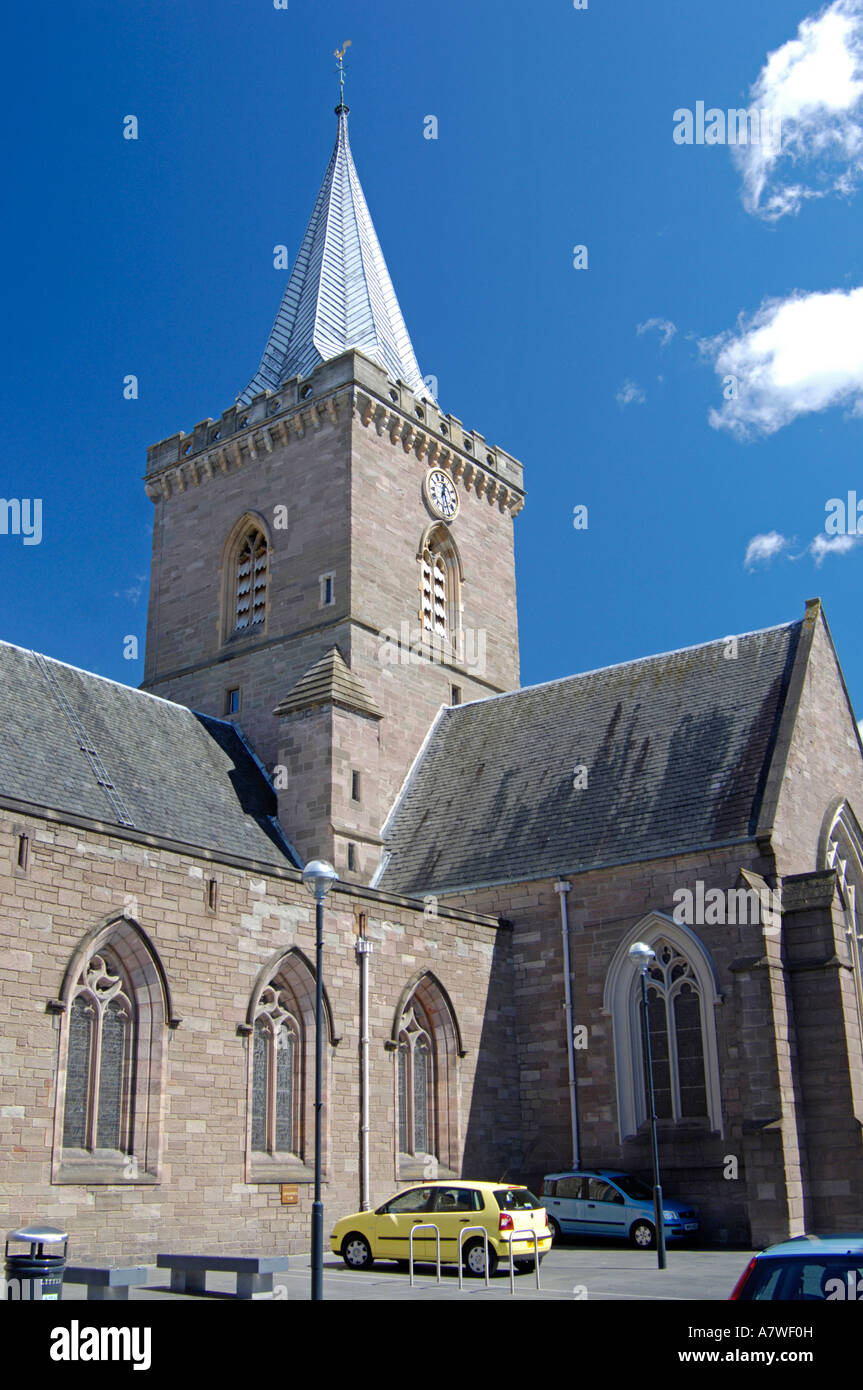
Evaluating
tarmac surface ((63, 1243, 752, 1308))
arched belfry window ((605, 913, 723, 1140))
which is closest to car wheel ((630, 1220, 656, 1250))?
tarmac surface ((63, 1243, 752, 1308))

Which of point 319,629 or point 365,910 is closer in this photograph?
point 365,910

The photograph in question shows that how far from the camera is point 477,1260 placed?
16.0m

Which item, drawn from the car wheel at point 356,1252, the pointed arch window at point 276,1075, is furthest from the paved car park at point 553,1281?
the pointed arch window at point 276,1075

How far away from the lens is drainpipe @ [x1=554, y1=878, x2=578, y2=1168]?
77.0 ft

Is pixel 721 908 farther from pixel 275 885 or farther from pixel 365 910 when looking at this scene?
pixel 275 885

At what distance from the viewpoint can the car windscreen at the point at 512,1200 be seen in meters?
16.1

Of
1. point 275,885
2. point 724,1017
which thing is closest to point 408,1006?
point 275,885

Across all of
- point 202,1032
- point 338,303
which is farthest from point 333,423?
point 202,1032

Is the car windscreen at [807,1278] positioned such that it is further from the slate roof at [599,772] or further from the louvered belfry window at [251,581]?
the louvered belfry window at [251,581]

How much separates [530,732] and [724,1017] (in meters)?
9.38

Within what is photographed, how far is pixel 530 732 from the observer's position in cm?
2952

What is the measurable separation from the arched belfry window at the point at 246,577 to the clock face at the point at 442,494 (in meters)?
4.67
